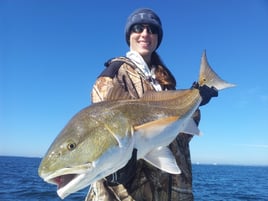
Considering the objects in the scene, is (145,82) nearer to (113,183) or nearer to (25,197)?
(113,183)

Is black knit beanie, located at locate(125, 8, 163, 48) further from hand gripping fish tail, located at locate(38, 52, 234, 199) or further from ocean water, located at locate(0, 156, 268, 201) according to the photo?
ocean water, located at locate(0, 156, 268, 201)

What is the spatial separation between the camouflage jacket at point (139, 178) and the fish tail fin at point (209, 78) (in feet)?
2.78

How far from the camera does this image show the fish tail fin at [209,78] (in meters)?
5.14

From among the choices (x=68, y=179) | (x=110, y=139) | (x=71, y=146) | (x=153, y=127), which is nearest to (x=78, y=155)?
(x=71, y=146)

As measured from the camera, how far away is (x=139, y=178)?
14.2ft

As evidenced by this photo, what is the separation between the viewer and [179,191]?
4.65m

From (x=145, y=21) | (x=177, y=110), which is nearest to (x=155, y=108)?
(x=177, y=110)

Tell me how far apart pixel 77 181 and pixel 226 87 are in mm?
3024

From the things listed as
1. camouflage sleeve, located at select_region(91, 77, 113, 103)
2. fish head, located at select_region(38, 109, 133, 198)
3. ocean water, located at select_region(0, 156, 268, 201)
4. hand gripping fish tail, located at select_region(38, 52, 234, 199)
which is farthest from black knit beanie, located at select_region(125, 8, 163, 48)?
ocean water, located at select_region(0, 156, 268, 201)

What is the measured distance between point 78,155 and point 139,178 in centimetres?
152

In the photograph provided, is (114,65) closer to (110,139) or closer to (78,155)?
(110,139)

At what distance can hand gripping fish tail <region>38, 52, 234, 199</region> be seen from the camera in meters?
2.95

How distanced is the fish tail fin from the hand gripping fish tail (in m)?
1.08

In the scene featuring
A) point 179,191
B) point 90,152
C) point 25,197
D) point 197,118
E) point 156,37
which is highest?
point 156,37
